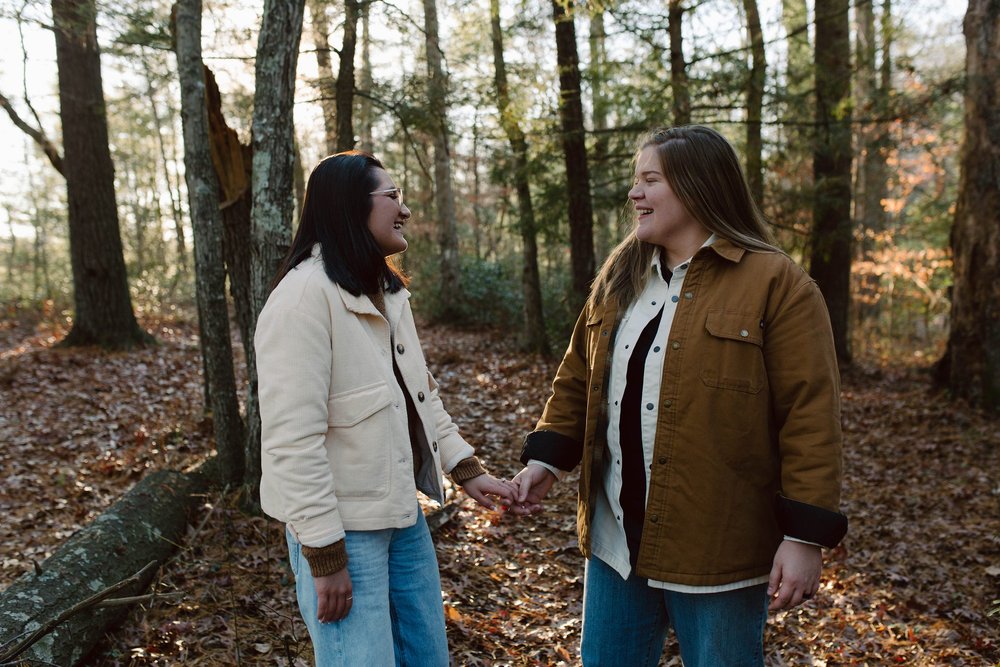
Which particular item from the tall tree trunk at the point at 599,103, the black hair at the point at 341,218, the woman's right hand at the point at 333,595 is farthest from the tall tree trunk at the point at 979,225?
the woman's right hand at the point at 333,595

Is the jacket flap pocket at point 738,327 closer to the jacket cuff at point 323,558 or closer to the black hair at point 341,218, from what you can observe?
the black hair at point 341,218

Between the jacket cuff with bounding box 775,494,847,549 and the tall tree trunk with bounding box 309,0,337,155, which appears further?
the tall tree trunk with bounding box 309,0,337,155

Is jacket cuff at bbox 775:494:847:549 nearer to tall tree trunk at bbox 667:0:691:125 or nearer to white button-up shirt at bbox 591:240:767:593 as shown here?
white button-up shirt at bbox 591:240:767:593

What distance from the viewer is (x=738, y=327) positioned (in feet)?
7.05

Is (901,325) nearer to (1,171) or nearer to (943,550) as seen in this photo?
(943,550)

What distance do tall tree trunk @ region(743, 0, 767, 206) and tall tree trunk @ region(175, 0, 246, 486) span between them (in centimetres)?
691

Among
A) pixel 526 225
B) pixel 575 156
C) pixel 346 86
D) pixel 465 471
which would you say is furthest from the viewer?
pixel 526 225

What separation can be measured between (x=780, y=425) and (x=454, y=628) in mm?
2729

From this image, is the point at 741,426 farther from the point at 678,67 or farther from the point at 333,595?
the point at 678,67

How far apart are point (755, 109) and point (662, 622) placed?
32.3 feet

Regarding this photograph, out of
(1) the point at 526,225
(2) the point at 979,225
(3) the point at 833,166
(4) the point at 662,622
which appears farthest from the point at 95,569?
(3) the point at 833,166

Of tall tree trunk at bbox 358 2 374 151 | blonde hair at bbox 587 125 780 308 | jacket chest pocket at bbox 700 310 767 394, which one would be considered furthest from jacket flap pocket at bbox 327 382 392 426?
tall tree trunk at bbox 358 2 374 151

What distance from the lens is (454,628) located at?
4199 millimetres

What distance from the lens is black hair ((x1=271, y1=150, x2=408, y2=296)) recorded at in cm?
239
